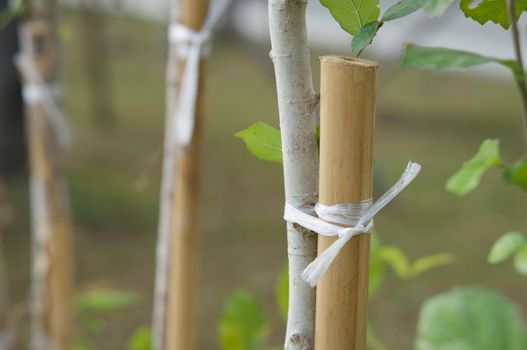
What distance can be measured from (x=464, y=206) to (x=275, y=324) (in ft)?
3.01

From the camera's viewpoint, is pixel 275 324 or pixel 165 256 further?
pixel 275 324

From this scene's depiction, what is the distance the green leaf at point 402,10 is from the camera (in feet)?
1.05

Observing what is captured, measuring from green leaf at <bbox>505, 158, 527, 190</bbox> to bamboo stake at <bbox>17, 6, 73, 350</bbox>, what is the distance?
27.0 inches

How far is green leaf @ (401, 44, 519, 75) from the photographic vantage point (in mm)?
367

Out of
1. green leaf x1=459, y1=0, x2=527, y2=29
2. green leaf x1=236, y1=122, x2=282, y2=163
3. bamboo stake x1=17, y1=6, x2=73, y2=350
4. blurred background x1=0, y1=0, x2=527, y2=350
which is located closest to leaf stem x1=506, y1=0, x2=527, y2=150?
green leaf x1=459, y1=0, x2=527, y2=29

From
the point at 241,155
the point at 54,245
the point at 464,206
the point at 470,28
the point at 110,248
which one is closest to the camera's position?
the point at 54,245

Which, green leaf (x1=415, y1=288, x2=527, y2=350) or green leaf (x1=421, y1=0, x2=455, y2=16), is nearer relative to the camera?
green leaf (x1=421, y1=0, x2=455, y2=16)

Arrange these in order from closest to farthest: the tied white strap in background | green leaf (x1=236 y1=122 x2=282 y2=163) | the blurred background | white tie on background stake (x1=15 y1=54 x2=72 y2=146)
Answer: green leaf (x1=236 y1=122 x2=282 y2=163) → the tied white strap in background → white tie on background stake (x1=15 y1=54 x2=72 y2=146) → the blurred background

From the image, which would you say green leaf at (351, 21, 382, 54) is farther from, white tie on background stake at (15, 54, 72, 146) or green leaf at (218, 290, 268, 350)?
white tie on background stake at (15, 54, 72, 146)

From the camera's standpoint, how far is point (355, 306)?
0.38m

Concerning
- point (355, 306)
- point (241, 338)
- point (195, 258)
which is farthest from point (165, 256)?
point (355, 306)

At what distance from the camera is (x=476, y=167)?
0.48 meters

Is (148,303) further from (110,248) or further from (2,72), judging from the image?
(2,72)

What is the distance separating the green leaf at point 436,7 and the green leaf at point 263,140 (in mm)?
124
